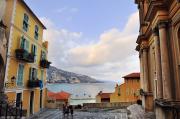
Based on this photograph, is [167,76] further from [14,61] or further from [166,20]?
[14,61]

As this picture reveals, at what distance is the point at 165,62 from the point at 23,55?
52.0ft

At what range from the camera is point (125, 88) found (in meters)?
38.4

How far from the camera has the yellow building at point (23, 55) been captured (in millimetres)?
21094

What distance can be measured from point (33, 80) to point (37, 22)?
8.21 metres

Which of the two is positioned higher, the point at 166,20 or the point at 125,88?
the point at 166,20

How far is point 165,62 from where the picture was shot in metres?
11.3

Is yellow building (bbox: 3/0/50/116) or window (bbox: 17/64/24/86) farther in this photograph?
window (bbox: 17/64/24/86)

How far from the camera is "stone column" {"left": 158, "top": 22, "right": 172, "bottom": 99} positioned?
432 inches

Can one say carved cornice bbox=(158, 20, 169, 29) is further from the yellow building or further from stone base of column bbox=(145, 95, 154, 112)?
the yellow building

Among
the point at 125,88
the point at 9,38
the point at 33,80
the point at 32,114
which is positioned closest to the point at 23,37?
the point at 9,38

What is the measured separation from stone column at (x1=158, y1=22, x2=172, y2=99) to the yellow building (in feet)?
48.6

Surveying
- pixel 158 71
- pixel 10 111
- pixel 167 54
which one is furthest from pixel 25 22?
pixel 167 54

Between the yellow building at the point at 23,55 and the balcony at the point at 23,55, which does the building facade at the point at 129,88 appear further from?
the balcony at the point at 23,55

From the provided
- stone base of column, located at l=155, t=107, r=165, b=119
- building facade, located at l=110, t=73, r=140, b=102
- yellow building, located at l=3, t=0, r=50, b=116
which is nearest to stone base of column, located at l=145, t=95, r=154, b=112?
stone base of column, located at l=155, t=107, r=165, b=119
